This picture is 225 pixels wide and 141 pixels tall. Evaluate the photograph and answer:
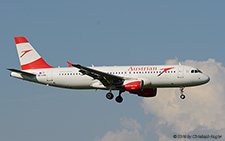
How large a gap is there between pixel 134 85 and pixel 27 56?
18.0m

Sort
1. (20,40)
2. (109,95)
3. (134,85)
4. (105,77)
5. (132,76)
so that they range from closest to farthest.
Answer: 1. (134,85)
2. (105,77)
3. (132,76)
4. (109,95)
5. (20,40)

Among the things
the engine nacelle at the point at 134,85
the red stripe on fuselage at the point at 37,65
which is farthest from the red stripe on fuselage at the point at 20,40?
the engine nacelle at the point at 134,85

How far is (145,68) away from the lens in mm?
56625

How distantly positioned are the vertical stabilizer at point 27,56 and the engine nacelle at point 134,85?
1276 cm

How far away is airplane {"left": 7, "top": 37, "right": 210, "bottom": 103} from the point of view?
55469 millimetres

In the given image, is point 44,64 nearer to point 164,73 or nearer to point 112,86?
point 112,86

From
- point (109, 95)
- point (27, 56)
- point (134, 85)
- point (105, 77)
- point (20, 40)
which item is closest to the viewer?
point (134, 85)

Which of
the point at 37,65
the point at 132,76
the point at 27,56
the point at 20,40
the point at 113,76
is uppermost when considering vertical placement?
the point at 20,40

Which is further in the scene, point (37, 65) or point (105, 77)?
point (37, 65)

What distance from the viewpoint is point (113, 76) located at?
55375 millimetres

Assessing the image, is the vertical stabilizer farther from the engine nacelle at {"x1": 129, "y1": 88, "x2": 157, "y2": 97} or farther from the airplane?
the engine nacelle at {"x1": 129, "y1": 88, "x2": 157, "y2": 97}

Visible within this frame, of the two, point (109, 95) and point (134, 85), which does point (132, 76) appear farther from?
point (109, 95)

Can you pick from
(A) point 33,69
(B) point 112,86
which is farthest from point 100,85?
(A) point 33,69

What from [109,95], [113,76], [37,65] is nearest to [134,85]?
[113,76]
